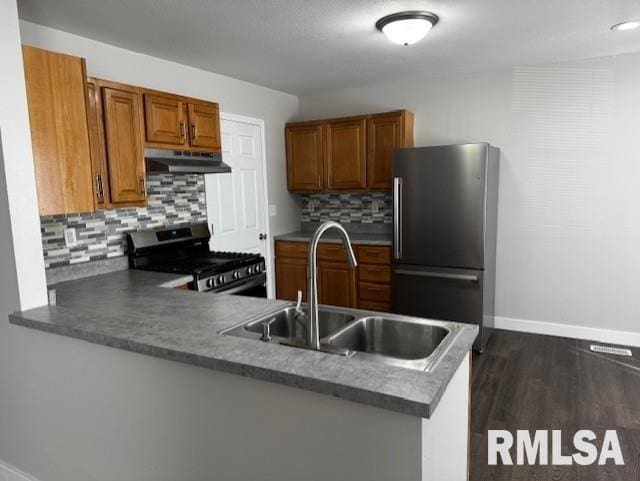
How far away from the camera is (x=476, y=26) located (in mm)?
2688

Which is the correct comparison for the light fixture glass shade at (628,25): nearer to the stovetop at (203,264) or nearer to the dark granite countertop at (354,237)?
the dark granite countertop at (354,237)

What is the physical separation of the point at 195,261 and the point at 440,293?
6.73 ft

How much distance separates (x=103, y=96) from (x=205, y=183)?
4.08 ft

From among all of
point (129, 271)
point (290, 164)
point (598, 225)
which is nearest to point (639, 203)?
point (598, 225)

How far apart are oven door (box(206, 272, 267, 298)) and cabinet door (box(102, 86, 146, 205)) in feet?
2.56

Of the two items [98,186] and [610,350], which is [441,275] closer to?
[610,350]

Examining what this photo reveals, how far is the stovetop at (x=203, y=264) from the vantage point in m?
2.79

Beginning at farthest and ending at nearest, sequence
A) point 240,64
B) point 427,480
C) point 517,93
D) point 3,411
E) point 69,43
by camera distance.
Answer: point 517,93, point 240,64, point 69,43, point 3,411, point 427,480

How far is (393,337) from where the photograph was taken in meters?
1.76

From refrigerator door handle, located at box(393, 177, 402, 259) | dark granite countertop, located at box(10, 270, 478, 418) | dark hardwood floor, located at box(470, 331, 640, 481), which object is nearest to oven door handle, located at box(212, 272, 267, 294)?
dark granite countertop, located at box(10, 270, 478, 418)

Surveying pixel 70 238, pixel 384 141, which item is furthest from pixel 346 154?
pixel 70 238

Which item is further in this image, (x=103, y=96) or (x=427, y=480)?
(x=103, y=96)

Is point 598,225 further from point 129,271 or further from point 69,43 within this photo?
point 69,43

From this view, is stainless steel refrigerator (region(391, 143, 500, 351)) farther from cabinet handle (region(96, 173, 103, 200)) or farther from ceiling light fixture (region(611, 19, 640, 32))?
cabinet handle (region(96, 173, 103, 200))
